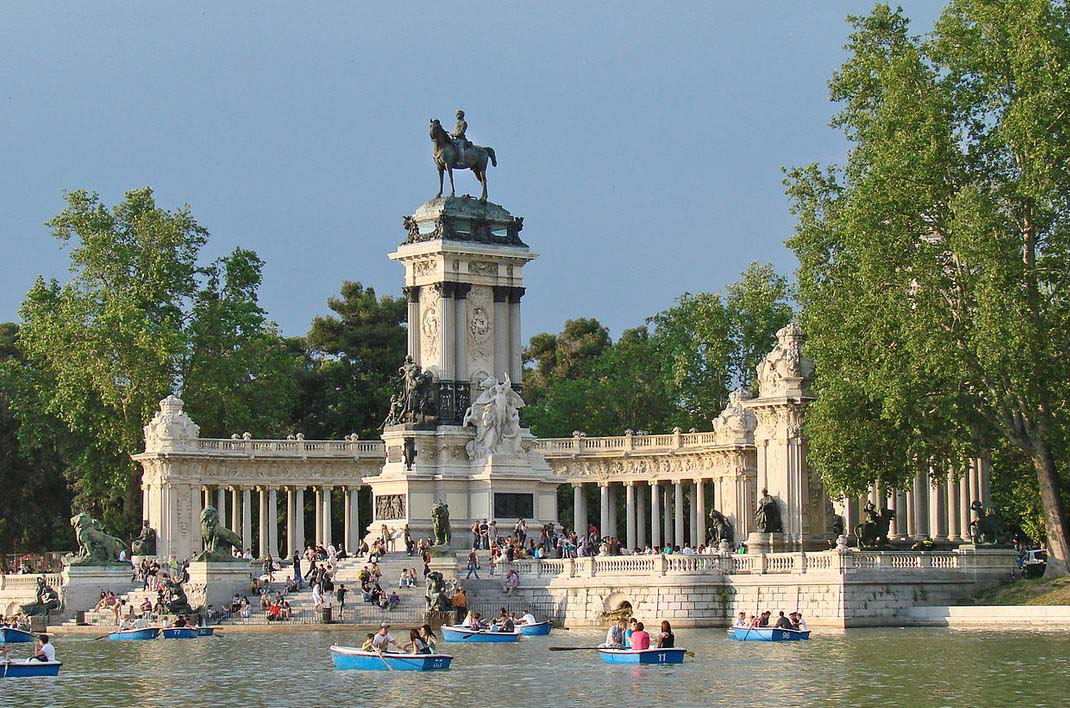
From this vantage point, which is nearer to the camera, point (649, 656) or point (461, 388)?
point (649, 656)

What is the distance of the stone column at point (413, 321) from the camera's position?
73875mm

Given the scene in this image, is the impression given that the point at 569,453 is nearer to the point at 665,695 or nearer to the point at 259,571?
the point at 259,571

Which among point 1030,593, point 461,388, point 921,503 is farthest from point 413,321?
point 1030,593

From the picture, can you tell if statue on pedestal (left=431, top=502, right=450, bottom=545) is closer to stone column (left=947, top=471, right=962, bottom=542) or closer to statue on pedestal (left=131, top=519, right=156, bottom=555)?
statue on pedestal (left=131, top=519, right=156, bottom=555)

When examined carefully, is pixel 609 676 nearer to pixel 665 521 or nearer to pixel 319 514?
pixel 665 521

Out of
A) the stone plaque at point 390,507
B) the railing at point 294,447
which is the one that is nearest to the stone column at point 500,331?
the stone plaque at point 390,507

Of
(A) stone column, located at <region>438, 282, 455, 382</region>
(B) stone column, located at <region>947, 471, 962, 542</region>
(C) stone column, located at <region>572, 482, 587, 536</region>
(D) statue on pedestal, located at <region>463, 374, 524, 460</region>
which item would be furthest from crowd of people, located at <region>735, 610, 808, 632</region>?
(C) stone column, located at <region>572, 482, 587, 536</region>

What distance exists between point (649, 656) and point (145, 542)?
37.4m

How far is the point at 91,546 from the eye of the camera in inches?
2680

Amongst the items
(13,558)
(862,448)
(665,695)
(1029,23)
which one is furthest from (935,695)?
(13,558)

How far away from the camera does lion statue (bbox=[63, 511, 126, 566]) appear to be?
6781cm

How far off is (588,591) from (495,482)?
1282cm

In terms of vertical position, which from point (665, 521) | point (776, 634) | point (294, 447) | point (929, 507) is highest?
point (294, 447)

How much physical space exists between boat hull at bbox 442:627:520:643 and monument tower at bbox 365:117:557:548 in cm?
1732
